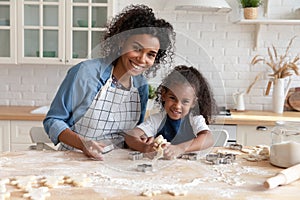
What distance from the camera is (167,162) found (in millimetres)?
1567

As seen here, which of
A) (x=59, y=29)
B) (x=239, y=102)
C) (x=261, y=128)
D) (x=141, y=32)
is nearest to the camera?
(x=141, y=32)

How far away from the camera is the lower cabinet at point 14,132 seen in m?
3.26

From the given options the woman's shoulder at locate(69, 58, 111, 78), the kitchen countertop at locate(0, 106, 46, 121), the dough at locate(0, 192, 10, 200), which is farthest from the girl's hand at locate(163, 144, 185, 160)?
the kitchen countertop at locate(0, 106, 46, 121)

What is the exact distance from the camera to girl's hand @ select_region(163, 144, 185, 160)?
62.3 inches

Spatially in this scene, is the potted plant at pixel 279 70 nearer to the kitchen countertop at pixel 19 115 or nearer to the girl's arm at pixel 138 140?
the kitchen countertop at pixel 19 115

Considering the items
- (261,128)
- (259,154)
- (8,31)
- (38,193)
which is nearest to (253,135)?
(261,128)

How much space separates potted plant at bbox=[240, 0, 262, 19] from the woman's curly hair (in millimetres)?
1952

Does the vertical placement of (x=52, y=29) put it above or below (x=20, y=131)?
above

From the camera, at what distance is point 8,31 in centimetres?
349

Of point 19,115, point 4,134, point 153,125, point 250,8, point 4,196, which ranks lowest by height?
point 4,134

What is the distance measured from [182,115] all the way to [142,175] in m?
0.28

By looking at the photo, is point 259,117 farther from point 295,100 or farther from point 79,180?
point 79,180

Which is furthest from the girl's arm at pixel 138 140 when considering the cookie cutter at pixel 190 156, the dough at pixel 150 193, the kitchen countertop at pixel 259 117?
the kitchen countertop at pixel 259 117

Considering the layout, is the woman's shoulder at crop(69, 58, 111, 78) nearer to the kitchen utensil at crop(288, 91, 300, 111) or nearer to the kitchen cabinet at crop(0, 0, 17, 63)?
the kitchen cabinet at crop(0, 0, 17, 63)
